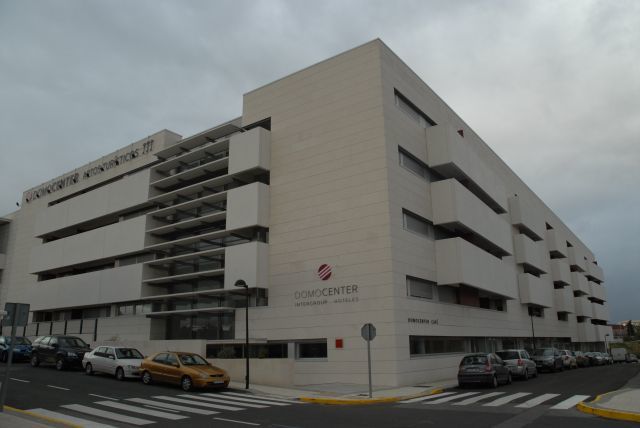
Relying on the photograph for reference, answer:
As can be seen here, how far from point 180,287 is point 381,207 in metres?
17.9

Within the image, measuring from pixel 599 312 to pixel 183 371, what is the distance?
7461 cm

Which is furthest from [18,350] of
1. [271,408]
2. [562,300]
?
[562,300]

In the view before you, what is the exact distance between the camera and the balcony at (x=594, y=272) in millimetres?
80812

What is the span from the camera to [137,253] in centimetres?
3909

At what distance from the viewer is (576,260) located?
70500 mm

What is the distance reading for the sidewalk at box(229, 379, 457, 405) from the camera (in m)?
18.5

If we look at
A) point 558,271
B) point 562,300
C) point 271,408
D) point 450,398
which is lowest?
point 450,398

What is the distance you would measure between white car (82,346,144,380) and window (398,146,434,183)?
57.9ft

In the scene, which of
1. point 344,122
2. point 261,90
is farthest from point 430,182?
point 261,90

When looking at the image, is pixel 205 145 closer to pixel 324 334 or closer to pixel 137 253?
pixel 137 253

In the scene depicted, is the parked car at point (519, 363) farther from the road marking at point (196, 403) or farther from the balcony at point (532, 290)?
the balcony at point (532, 290)

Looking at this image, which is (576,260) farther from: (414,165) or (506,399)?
(506,399)

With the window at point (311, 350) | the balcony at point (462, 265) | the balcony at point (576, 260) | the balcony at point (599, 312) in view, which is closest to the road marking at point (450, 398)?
the window at point (311, 350)

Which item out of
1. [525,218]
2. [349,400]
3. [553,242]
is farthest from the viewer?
[553,242]
